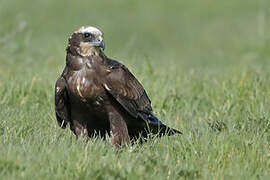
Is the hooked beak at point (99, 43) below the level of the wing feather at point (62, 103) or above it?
above

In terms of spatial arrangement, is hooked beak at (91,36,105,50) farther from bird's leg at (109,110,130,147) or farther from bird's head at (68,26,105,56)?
bird's leg at (109,110,130,147)

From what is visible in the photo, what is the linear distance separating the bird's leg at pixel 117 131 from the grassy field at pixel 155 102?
0.78 ft

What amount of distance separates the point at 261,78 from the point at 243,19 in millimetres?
8562

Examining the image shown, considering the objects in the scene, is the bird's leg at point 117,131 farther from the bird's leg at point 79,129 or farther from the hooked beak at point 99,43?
the hooked beak at point 99,43

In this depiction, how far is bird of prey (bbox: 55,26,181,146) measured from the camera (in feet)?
19.1

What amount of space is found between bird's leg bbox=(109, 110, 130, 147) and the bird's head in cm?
61

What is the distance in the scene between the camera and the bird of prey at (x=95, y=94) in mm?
5809

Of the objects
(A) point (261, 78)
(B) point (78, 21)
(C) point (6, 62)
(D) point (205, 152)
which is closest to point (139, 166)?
(D) point (205, 152)

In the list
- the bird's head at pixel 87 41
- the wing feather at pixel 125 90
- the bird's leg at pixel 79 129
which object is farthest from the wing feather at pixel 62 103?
the wing feather at pixel 125 90

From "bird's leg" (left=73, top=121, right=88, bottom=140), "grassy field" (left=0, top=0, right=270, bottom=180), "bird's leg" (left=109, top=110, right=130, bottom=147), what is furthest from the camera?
"bird's leg" (left=73, top=121, right=88, bottom=140)

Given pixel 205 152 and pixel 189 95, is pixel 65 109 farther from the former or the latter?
pixel 189 95

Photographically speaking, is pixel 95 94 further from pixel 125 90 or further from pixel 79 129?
pixel 79 129

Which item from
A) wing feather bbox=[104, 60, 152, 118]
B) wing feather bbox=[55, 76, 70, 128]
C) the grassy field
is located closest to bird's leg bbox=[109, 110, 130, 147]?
wing feather bbox=[104, 60, 152, 118]

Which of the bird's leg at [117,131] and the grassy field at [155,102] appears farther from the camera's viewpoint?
the bird's leg at [117,131]
